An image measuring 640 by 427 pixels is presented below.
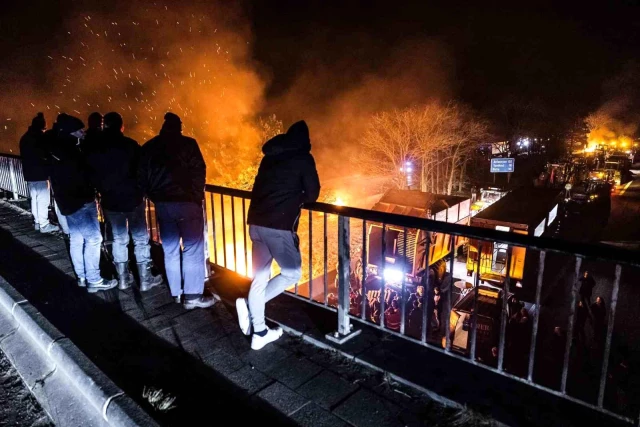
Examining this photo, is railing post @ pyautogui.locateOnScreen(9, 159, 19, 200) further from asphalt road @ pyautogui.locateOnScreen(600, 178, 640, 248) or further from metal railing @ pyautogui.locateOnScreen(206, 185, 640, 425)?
asphalt road @ pyautogui.locateOnScreen(600, 178, 640, 248)

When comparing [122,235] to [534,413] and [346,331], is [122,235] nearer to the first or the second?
[346,331]

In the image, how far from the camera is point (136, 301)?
4188 millimetres

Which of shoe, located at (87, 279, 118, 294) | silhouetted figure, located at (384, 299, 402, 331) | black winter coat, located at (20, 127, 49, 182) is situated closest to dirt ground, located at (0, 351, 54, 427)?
shoe, located at (87, 279, 118, 294)

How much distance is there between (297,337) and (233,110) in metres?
38.6

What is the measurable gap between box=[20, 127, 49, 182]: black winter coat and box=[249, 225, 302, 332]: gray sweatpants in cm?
513

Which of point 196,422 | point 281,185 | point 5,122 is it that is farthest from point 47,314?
point 5,122

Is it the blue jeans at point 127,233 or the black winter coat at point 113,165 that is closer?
the black winter coat at point 113,165

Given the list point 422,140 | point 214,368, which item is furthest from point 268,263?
point 422,140

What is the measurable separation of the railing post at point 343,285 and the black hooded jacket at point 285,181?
1.25ft

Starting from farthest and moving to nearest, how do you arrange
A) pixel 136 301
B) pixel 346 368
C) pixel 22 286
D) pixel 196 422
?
pixel 22 286
pixel 136 301
pixel 346 368
pixel 196 422

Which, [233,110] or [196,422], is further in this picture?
[233,110]

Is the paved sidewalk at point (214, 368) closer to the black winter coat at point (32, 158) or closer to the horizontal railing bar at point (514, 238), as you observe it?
Answer: the horizontal railing bar at point (514, 238)

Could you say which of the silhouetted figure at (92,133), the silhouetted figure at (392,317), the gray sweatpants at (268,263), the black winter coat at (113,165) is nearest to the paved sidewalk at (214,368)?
the gray sweatpants at (268,263)

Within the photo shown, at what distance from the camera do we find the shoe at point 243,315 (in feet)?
10.8
